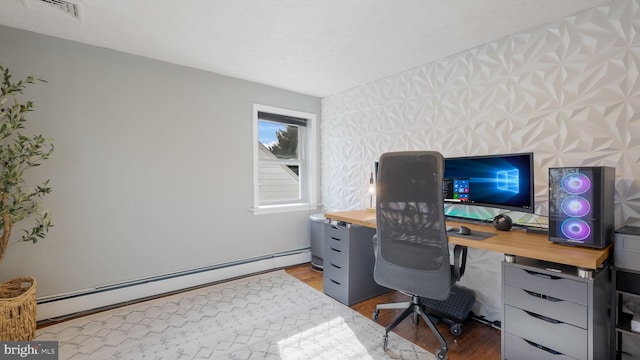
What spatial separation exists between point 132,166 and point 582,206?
11.5 ft

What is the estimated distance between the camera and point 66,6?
1.94 metres

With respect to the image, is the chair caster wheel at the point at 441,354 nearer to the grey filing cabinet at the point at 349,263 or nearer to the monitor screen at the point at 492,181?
the grey filing cabinet at the point at 349,263

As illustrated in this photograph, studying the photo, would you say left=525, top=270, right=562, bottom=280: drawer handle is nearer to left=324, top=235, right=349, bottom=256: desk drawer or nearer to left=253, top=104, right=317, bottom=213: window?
left=324, top=235, right=349, bottom=256: desk drawer

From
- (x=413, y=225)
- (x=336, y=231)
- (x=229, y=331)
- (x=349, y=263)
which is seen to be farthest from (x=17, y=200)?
(x=413, y=225)

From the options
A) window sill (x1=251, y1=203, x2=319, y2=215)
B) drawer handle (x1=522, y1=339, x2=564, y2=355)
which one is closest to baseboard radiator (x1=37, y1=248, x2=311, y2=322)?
window sill (x1=251, y1=203, x2=319, y2=215)

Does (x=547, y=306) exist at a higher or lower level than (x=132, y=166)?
lower

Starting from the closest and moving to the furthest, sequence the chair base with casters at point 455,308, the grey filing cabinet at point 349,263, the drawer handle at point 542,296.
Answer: the drawer handle at point 542,296 < the chair base with casters at point 455,308 < the grey filing cabinet at point 349,263

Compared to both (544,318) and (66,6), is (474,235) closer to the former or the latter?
(544,318)

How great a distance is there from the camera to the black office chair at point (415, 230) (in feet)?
5.60

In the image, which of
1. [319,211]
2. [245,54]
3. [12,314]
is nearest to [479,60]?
[245,54]

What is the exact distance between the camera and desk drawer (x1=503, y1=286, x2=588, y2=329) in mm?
1395

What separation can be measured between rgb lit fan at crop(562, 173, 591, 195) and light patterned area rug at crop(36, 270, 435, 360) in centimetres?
138

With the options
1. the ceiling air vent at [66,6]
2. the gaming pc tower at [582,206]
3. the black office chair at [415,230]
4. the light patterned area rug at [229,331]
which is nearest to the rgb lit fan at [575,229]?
the gaming pc tower at [582,206]

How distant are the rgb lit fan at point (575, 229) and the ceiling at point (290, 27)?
1414 mm
